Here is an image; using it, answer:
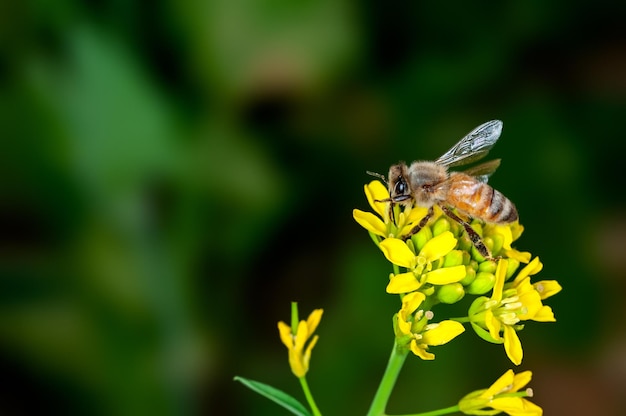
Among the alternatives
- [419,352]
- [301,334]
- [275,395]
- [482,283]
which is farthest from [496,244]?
[275,395]

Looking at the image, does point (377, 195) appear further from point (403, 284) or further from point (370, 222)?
point (403, 284)

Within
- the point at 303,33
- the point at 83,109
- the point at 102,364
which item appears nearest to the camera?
the point at 102,364

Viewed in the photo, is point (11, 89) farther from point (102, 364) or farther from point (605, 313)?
point (605, 313)

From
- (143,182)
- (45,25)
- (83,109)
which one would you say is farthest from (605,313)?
(45,25)

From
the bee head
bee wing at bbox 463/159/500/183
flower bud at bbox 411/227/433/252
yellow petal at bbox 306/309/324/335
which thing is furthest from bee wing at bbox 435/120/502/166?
yellow petal at bbox 306/309/324/335

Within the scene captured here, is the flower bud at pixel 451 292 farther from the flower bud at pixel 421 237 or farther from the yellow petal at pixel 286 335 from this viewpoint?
the yellow petal at pixel 286 335

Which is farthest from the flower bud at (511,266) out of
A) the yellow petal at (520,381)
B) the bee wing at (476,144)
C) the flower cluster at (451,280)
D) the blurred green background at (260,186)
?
the blurred green background at (260,186)

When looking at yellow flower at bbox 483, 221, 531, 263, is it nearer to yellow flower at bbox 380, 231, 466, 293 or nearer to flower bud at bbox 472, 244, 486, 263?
flower bud at bbox 472, 244, 486, 263
